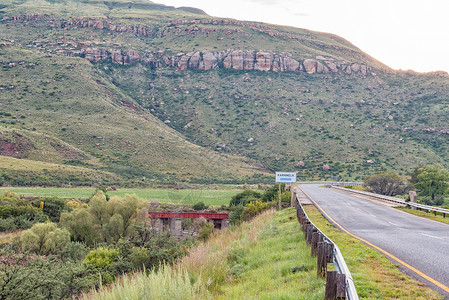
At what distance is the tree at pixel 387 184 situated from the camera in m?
49.8

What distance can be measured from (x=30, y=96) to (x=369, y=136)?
8078 centimetres

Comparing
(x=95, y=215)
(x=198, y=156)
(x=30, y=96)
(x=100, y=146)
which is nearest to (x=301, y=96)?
(x=198, y=156)

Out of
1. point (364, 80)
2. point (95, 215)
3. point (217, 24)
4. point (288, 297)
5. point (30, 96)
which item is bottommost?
point (95, 215)

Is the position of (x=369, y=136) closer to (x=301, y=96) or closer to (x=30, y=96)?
(x=301, y=96)

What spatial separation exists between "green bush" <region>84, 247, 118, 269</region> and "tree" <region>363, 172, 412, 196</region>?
37384 mm

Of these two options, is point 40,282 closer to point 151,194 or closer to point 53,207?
point 53,207

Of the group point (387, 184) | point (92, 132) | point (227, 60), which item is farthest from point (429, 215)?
point (227, 60)

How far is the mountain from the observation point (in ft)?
257

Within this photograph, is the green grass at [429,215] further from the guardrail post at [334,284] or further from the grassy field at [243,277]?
the guardrail post at [334,284]

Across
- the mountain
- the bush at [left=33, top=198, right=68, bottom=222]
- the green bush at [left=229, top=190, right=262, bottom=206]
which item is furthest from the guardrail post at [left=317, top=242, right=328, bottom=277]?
the mountain

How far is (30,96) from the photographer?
301ft

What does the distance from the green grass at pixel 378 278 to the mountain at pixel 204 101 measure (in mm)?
61455

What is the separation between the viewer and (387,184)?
50.2m

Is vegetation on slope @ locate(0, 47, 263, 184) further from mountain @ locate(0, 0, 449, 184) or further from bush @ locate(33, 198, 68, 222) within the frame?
bush @ locate(33, 198, 68, 222)
